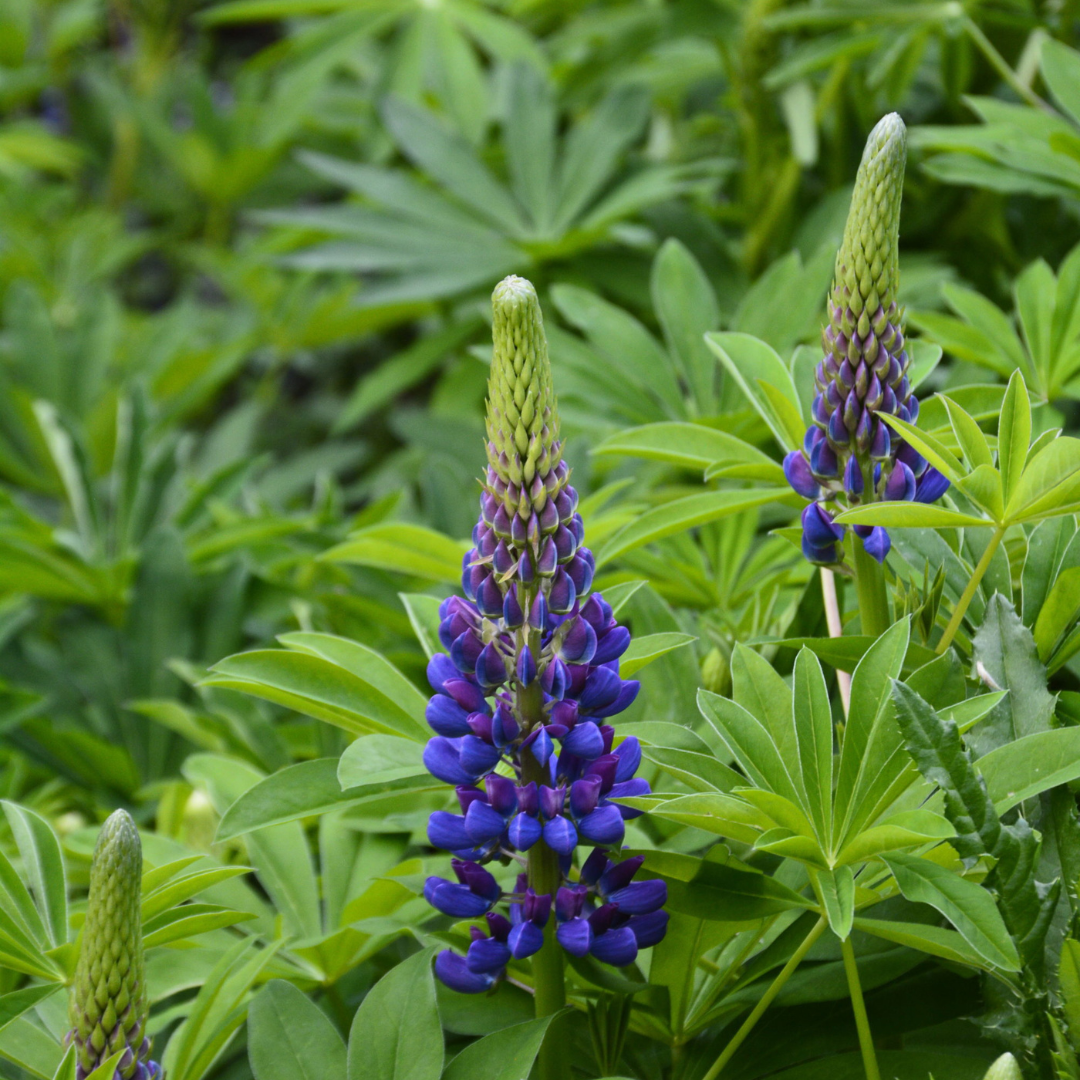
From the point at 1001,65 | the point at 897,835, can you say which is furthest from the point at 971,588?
the point at 1001,65

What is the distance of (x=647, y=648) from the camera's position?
0.71m

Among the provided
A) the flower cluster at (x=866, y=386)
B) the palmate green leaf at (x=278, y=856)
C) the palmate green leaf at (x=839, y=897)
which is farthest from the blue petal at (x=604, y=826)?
the palmate green leaf at (x=278, y=856)

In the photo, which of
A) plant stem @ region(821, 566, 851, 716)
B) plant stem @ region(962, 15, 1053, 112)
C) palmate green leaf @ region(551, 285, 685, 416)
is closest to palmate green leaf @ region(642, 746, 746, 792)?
plant stem @ region(821, 566, 851, 716)

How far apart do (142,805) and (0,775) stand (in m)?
0.19

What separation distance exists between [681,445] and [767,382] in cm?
8

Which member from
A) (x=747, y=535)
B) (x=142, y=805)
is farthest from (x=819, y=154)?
(x=142, y=805)

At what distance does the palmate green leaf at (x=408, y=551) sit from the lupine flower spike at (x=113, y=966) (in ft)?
1.14

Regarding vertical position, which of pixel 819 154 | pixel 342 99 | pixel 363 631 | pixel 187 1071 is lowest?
pixel 187 1071

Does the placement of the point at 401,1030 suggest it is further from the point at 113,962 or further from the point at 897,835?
the point at 897,835

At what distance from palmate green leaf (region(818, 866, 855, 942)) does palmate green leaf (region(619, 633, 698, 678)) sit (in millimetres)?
153

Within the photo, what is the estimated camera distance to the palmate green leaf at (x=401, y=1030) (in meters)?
0.65

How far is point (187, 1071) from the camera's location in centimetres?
72

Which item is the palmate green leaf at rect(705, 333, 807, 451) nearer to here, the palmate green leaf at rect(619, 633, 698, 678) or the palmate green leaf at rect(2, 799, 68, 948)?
the palmate green leaf at rect(619, 633, 698, 678)

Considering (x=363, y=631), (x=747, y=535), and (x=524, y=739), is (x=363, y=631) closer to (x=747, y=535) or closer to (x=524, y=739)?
(x=747, y=535)
